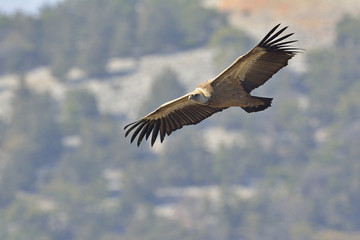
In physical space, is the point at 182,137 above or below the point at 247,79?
above

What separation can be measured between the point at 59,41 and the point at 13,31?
21.3 ft

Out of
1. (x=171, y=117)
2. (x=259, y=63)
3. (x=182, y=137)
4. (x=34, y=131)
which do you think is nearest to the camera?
(x=259, y=63)

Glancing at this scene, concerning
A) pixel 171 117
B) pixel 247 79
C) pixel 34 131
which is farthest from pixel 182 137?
pixel 247 79

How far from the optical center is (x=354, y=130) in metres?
118

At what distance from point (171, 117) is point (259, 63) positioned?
7.73 ft

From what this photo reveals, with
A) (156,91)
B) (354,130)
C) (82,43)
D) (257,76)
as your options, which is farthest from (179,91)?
(257,76)

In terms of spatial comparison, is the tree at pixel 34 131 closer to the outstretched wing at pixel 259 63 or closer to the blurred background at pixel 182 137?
the blurred background at pixel 182 137

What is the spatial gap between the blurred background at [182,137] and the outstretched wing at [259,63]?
7767 centimetres

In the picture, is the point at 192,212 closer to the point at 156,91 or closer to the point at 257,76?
the point at 156,91

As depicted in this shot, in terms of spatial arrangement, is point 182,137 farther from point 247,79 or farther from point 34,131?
point 247,79

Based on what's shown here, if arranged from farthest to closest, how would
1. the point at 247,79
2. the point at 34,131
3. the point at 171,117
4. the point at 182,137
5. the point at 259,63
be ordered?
the point at 34,131, the point at 182,137, the point at 171,117, the point at 247,79, the point at 259,63

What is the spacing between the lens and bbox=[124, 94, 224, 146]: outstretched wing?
19531 millimetres

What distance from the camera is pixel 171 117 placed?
1973 cm

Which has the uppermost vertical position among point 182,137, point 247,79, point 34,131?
point 34,131
